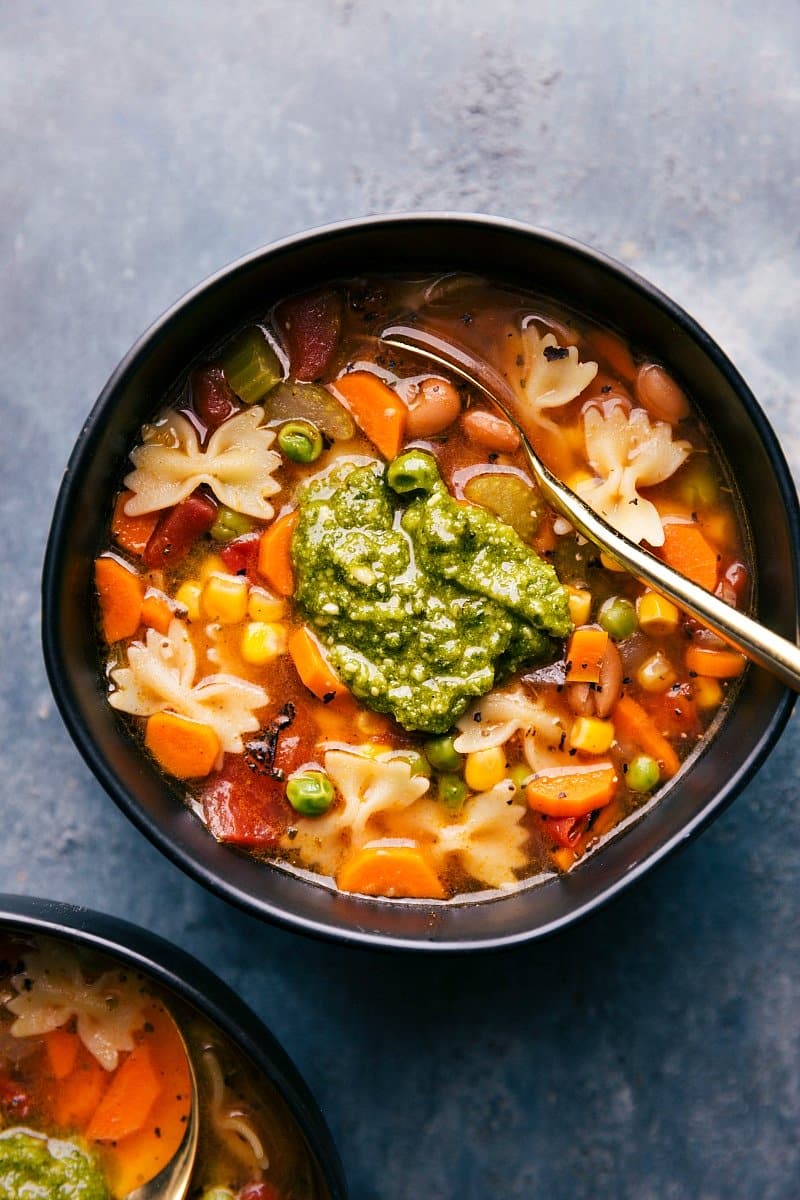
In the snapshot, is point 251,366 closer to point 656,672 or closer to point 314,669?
point 314,669

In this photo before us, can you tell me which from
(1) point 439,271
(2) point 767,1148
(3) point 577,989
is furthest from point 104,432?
(2) point 767,1148

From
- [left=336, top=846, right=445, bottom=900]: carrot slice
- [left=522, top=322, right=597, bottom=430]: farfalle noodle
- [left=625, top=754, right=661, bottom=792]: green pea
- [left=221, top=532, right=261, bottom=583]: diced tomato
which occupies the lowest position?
[left=336, top=846, right=445, bottom=900]: carrot slice

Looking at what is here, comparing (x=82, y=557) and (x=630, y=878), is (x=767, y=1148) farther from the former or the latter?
(x=82, y=557)

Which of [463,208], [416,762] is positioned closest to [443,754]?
[416,762]

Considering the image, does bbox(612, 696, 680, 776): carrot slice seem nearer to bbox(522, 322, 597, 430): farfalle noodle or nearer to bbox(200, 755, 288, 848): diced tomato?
bbox(522, 322, 597, 430): farfalle noodle

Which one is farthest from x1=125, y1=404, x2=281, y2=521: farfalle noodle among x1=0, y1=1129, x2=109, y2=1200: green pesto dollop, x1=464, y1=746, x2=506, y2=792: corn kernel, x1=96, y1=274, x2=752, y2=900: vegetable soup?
x1=0, y1=1129, x2=109, y2=1200: green pesto dollop

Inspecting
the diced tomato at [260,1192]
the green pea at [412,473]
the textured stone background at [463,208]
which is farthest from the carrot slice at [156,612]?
the diced tomato at [260,1192]
